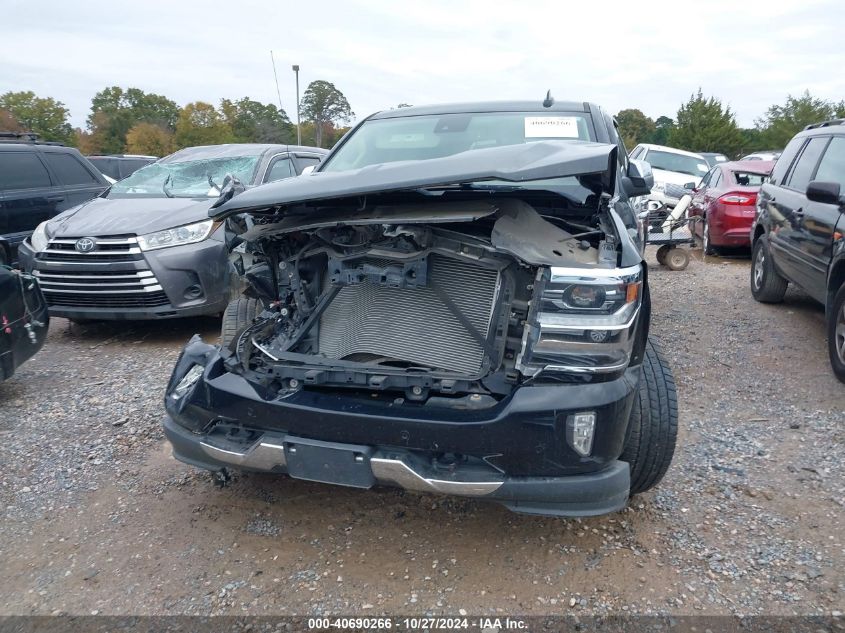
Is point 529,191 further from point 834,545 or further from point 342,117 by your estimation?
point 342,117

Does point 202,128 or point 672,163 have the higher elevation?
point 202,128

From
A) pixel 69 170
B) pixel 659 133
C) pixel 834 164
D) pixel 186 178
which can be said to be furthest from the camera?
pixel 659 133

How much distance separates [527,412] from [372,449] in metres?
0.58

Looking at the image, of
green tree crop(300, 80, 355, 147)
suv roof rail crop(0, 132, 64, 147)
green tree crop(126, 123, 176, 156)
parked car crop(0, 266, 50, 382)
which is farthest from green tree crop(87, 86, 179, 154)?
parked car crop(0, 266, 50, 382)

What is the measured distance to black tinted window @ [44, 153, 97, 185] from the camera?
26.6 feet

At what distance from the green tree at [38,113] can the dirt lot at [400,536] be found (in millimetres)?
51089

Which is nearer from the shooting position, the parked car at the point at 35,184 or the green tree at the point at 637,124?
the parked car at the point at 35,184

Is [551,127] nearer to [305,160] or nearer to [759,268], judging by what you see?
[305,160]

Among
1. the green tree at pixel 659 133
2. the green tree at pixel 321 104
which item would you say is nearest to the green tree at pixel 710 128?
the green tree at pixel 659 133

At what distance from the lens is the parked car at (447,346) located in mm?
2186

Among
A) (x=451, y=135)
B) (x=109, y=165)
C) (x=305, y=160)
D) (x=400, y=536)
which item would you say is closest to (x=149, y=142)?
(x=109, y=165)

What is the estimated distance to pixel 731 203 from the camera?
30.1ft

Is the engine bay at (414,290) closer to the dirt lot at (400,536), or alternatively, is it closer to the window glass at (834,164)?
the dirt lot at (400,536)

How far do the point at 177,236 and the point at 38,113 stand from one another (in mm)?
52278
